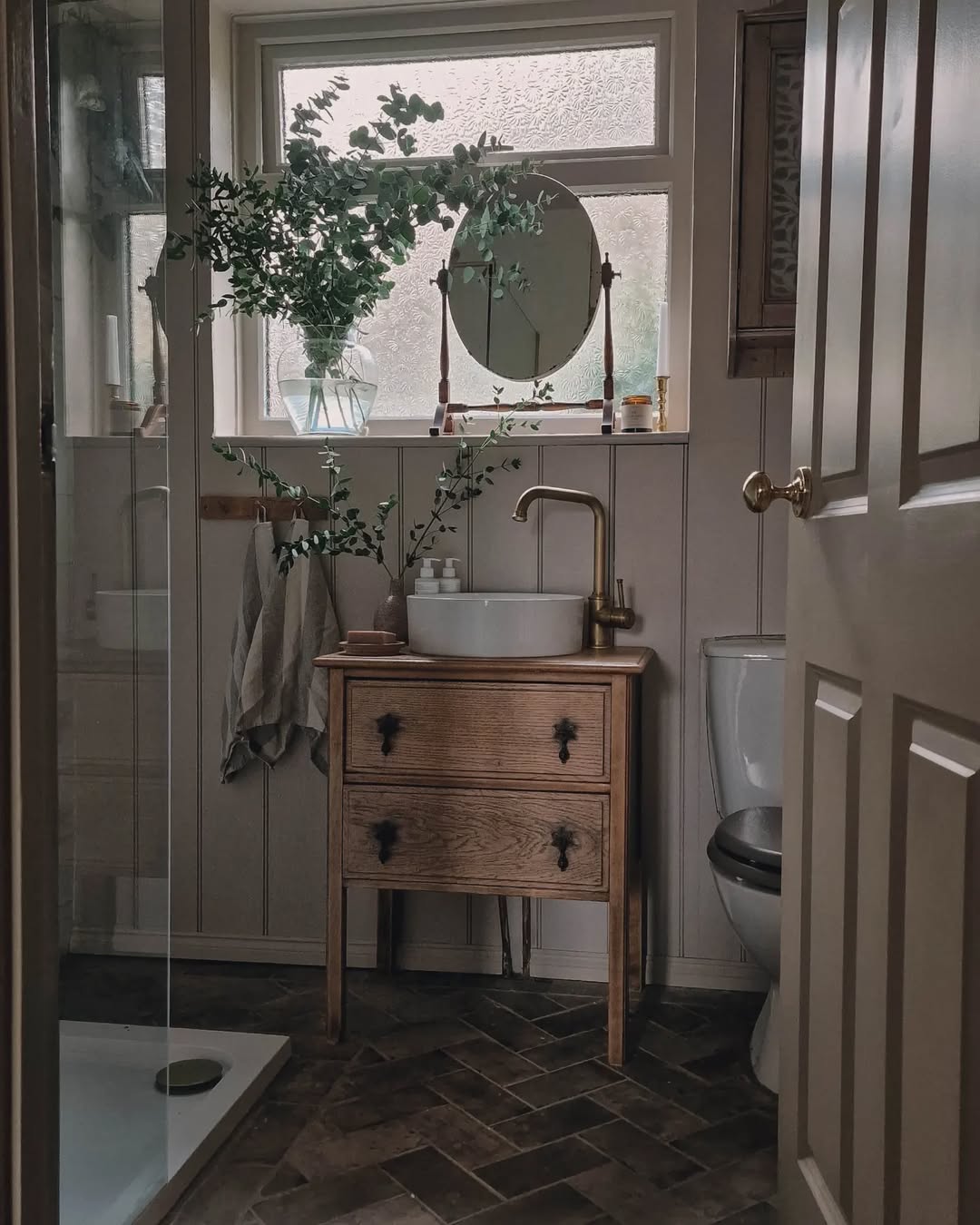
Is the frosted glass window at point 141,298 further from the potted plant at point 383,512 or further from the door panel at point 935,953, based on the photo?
the potted plant at point 383,512

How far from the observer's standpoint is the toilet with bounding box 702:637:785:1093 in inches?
70.2

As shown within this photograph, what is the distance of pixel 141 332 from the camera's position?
1267 mm

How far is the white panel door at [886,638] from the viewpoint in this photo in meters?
0.78

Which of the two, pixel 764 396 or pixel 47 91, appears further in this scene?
pixel 764 396

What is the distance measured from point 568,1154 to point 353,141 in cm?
206

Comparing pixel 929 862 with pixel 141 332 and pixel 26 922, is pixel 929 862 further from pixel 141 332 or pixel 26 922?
pixel 141 332

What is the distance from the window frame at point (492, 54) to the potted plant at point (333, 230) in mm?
153

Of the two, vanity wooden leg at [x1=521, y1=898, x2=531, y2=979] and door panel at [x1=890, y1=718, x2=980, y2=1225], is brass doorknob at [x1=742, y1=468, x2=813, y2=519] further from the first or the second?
vanity wooden leg at [x1=521, y1=898, x2=531, y2=979]

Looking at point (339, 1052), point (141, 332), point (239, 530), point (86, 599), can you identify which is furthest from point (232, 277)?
point (339, 1052)

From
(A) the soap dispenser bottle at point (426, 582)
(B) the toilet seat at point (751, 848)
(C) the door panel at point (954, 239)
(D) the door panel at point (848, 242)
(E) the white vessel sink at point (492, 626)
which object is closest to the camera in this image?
(C) the door panel at point (954, 239)

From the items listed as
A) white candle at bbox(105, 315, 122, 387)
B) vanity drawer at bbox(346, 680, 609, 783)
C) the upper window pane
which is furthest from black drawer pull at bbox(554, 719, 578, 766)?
the upper window pane

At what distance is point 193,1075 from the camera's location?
73.7 inches

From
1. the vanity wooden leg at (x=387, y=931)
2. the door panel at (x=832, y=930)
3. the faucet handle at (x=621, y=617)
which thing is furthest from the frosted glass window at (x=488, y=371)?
the door panel at (x=832, y=930)

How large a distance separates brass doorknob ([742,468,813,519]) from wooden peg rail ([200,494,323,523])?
4.59ft
